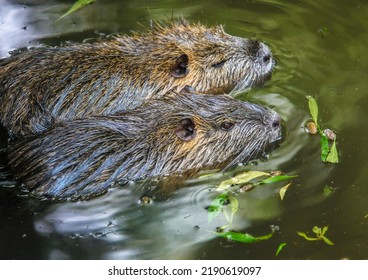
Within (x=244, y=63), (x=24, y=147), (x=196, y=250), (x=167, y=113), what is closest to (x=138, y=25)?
(x=244, y=63)

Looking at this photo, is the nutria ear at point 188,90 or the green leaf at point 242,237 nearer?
the green leaf at point 242,237

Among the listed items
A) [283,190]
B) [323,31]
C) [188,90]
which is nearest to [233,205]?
[283,190]

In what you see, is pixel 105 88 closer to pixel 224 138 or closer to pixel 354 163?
pixel 224 138

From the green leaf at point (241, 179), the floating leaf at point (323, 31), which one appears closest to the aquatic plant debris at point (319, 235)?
the green leaf at point (241, 179)

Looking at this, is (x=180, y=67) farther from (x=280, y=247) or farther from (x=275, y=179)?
(x=280, y=247)

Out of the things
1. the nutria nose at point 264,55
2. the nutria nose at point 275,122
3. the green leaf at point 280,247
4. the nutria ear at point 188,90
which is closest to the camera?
the green leaf at point 280,247

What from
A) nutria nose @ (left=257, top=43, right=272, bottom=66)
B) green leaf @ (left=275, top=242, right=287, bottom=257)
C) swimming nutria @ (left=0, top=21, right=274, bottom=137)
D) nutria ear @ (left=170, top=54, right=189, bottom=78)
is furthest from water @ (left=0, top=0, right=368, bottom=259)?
nutria ear @ (left=170, top=54, right=189, bottom=78)

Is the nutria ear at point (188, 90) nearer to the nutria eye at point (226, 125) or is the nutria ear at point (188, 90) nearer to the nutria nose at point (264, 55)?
the nutria eye at point (226, 125)
